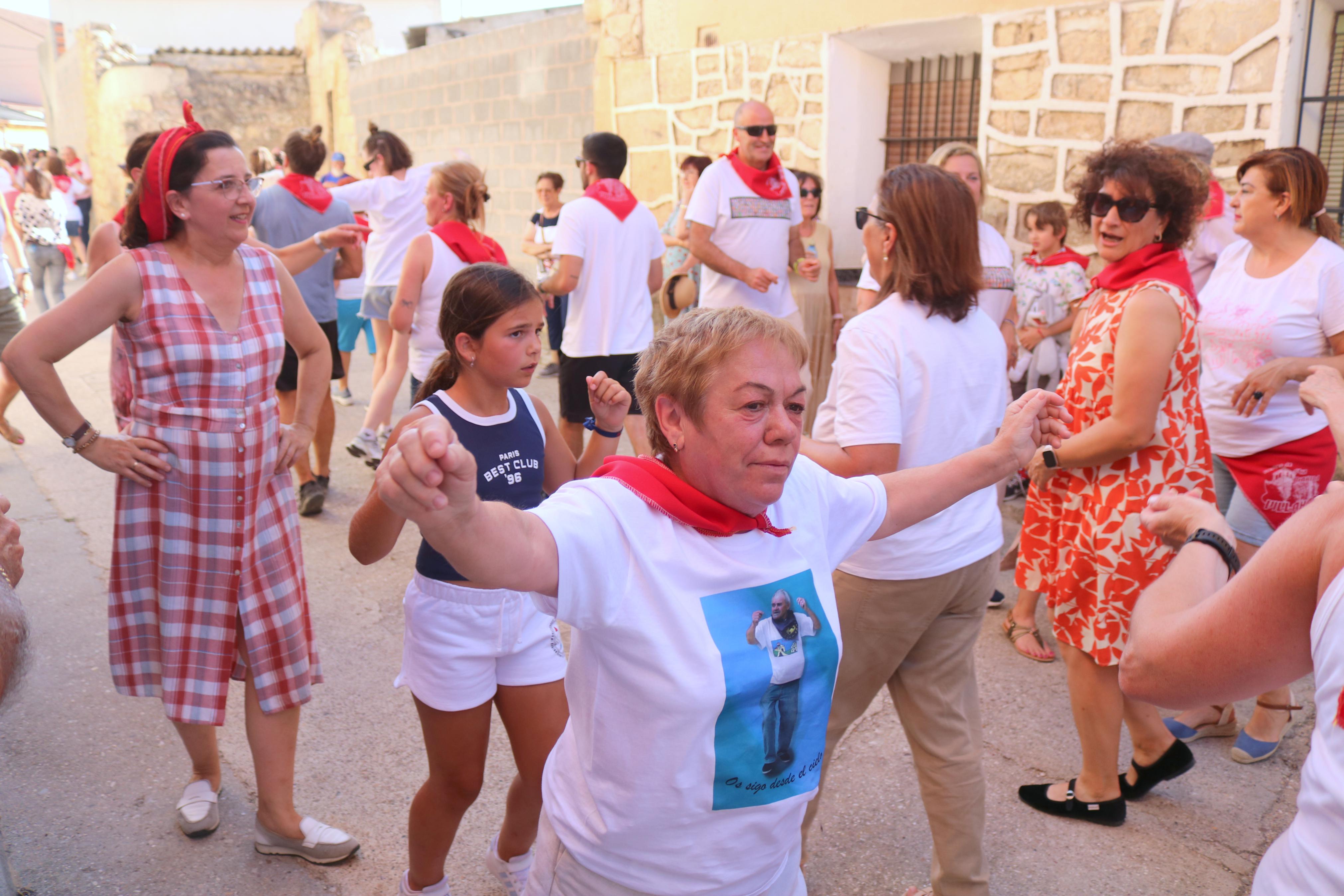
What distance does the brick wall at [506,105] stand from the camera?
394 inches

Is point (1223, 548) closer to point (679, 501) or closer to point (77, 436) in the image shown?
point (679, 501)

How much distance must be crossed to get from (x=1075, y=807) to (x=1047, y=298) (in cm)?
342

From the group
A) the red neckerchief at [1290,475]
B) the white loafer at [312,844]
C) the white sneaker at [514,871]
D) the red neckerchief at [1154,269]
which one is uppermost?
the red neckerchief at [1154,269]

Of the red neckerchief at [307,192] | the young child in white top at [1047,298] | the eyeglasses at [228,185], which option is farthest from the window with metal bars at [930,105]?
the eyeglasses at [228,185]

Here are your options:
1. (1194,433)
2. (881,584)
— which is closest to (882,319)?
(881,584)

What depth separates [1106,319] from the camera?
106 inches

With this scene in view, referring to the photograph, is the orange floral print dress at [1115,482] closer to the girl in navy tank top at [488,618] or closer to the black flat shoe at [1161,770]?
the black flat shoe at [1161,770]

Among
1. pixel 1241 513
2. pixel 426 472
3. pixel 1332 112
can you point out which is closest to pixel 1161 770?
pixel 1241 513

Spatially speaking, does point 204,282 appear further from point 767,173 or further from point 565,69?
point 565,69

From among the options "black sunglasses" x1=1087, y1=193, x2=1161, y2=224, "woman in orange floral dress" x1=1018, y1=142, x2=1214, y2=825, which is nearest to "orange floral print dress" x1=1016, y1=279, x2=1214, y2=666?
"woman in orange floral dress" x1=1018, y1=142, x2=1214, y2=825

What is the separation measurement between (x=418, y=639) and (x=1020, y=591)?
114 inches

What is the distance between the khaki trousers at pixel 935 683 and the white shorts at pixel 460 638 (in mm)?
735

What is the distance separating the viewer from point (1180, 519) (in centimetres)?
160

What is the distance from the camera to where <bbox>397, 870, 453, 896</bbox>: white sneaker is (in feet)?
7.82
